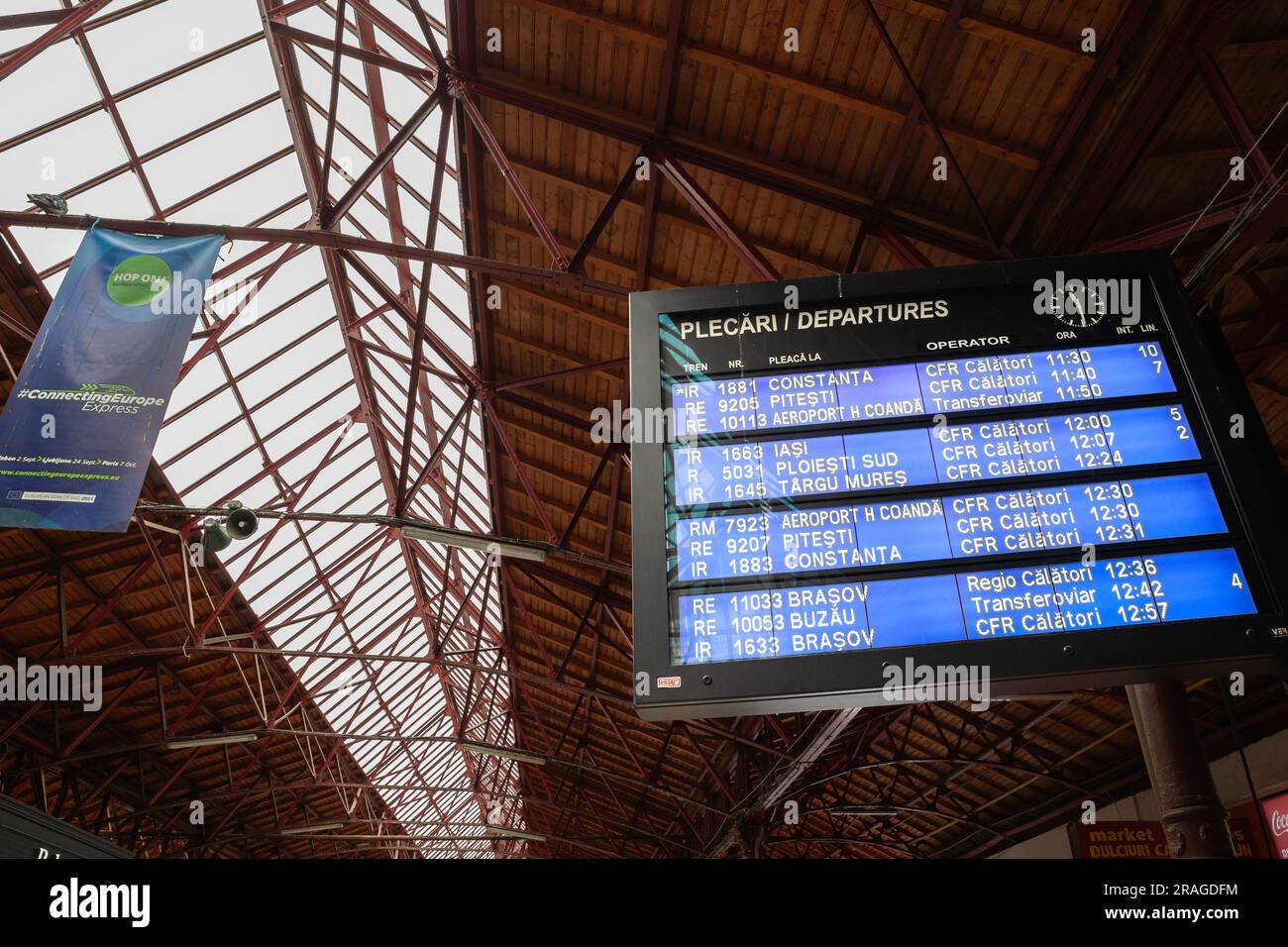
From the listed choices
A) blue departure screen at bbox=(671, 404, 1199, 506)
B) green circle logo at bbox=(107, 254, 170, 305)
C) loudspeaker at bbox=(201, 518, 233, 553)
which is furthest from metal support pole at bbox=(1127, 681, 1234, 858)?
loudspeaker at bbox=(201, 518, 233, 553)

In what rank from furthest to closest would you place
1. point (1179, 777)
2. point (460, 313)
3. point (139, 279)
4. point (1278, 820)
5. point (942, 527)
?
point (460, 313)
point (1278, 820)
point (139, 279)
point (1179, 777)
point (942, 527)

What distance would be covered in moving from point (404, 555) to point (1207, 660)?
21.5m


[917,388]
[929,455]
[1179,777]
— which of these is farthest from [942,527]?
[1179,777]

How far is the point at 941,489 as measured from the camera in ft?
16.3

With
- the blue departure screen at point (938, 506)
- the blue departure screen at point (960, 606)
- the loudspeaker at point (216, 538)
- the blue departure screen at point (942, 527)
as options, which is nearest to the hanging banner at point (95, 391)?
the loudspeaker at point (216, 538)

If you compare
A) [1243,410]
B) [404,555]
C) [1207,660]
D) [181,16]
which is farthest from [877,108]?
[404,555]

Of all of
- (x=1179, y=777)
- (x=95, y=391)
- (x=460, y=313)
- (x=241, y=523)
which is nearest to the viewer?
(x=1179, y=777)

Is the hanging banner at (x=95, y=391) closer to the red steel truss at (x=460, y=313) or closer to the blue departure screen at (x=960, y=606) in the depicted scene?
the red steel truss at (x=460, y=313)

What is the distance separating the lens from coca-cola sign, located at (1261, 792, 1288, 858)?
12773mm

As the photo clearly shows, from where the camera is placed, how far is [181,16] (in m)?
11.0

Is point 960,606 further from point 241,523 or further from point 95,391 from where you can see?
point 241,523

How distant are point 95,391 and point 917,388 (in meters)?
7.08
